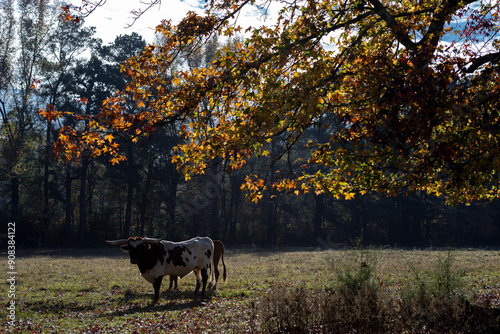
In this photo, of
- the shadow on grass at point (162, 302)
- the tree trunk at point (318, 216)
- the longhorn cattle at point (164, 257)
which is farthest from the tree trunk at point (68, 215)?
the longhorn cattle at point (164, 257)

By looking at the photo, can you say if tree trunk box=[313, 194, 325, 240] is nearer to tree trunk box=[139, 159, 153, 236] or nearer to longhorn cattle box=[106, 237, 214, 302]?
tree trunk box=[139, 159, 153, 236]

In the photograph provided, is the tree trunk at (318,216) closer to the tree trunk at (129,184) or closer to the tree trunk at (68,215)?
the tree trunk at (129,184)

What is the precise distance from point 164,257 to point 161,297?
3.75 ft

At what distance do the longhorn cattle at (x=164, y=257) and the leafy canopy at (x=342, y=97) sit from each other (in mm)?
4532

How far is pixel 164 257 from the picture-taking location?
11797 millimetres

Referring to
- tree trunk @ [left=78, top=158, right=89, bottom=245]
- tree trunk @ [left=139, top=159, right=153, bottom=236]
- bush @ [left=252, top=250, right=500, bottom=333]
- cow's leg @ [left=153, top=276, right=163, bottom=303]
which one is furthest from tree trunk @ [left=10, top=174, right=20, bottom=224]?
bush @ [left=252, top=250, right=500, bottom=333]

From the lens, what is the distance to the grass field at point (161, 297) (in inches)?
330

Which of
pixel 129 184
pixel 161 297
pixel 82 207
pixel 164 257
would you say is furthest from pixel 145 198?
pixel 164 257

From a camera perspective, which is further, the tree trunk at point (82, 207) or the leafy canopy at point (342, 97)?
the tree trunk at point (82, 207)

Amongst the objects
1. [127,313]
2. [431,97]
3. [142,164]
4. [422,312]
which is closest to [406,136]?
[431,97]

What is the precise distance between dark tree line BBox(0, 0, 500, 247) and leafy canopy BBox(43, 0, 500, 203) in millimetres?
24454

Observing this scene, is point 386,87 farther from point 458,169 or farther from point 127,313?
point 127,313

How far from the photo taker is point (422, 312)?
6914 millimetres

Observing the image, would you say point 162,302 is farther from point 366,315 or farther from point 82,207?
point 82,207
